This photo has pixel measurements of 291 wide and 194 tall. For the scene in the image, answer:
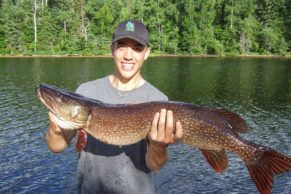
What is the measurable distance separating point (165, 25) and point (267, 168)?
267 feet

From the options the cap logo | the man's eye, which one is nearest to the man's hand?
the man's eye

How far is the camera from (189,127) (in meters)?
4.25

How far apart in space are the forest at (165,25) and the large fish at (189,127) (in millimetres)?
69651

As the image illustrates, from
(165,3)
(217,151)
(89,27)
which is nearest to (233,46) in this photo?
(165,3)

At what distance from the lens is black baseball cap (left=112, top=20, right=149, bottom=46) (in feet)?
14.5

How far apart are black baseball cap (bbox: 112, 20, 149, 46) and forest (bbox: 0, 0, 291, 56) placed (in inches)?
2741

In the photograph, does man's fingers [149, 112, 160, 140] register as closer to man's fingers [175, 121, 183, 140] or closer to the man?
the man

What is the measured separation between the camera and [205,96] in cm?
3083

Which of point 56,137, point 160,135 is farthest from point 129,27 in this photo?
point 56,137

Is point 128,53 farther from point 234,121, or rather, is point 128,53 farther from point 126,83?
point 234,121

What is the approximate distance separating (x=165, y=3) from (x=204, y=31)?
10577 millimetres

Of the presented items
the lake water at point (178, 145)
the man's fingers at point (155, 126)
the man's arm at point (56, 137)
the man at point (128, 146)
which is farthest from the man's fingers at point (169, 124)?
the lake water at point (178, 145)

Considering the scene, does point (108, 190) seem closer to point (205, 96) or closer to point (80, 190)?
point (80, 190)

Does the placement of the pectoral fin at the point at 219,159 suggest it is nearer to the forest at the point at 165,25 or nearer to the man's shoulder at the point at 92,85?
the man's shoulder at the point at 92,85
